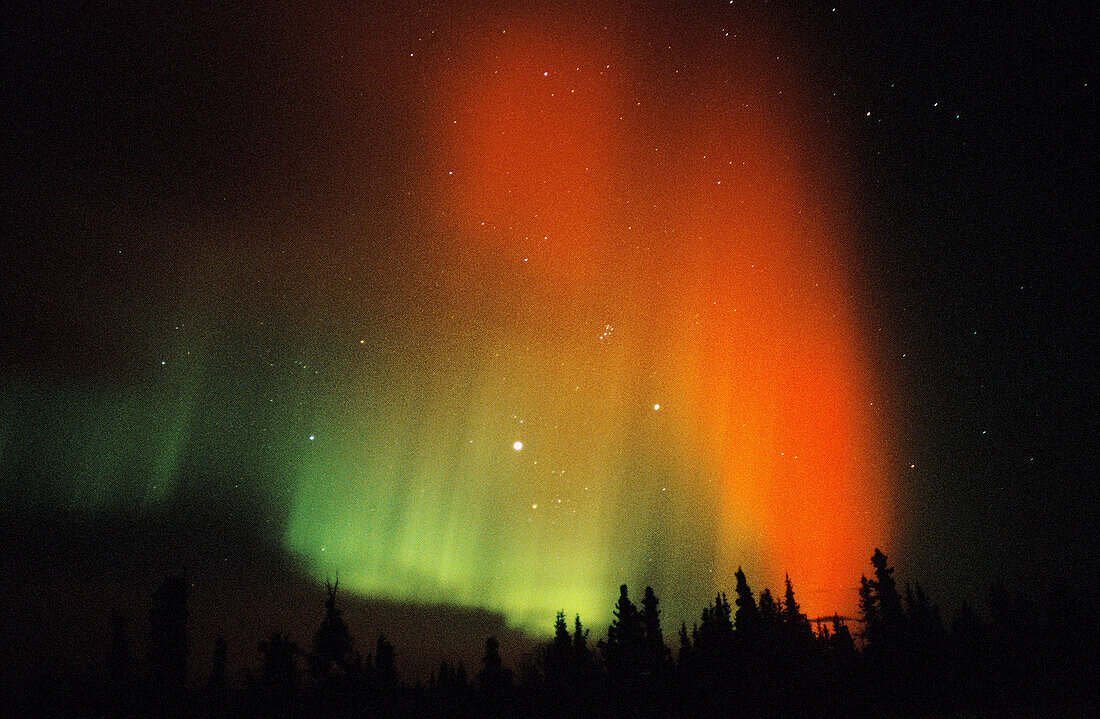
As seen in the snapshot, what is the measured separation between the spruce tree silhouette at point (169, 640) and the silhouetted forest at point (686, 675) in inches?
2.8

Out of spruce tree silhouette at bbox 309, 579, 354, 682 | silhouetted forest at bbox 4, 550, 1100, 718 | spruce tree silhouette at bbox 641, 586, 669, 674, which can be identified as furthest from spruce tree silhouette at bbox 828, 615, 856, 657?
spruce tree silhouette at bbox 309, 579, 354, 682

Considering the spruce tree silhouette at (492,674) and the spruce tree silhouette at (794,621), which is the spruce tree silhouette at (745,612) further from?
the spruce tree silhouette at (492,674)

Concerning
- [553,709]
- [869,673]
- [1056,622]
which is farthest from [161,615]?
[1056,622]

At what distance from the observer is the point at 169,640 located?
37188mm

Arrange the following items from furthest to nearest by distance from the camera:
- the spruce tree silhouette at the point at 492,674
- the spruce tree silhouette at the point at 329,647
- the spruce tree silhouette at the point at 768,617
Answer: the spruce tree silhouette at the point at 492,674 < the spruce tree silhouette at the point at 768,617 < the spruce tree silhouette at the point at 329,647

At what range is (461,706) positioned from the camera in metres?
47.2

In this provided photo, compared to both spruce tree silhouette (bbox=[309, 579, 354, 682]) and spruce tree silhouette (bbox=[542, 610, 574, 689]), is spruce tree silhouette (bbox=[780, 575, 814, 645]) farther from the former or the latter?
spruce tree silhouette (bbox=[309, 579, 354, 682])

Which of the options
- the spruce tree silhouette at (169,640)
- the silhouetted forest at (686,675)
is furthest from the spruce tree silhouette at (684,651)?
the spruce tree silhouette at (169,640)

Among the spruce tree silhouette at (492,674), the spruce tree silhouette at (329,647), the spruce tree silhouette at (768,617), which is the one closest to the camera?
the spruce tree silhouette at (329,647)

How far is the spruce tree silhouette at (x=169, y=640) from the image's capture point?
120ft

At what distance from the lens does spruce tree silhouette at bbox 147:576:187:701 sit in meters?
36.4

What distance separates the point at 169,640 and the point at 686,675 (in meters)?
33.2

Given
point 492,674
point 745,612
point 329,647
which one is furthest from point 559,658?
point 329,647

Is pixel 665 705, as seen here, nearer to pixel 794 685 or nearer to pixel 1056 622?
pixel 794 685
